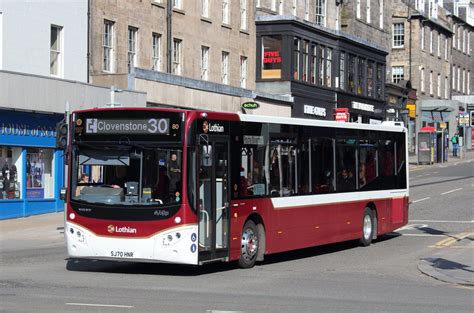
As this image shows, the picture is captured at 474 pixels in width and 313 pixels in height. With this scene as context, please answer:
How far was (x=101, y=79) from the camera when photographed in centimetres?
3359

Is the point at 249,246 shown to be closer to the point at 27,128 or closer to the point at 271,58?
the point at 27,128

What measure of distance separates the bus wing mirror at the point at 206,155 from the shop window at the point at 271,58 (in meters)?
32.5

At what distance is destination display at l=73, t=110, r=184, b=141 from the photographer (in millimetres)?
14969

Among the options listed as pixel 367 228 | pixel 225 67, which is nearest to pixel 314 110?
pixel 225 67

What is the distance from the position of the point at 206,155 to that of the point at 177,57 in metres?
24.7

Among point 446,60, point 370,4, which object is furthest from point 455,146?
point 370,4

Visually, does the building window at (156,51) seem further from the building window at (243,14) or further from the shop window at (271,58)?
the shop window at (271,58)

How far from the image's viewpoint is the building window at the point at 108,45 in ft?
113

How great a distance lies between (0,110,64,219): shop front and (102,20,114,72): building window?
3.90 meters

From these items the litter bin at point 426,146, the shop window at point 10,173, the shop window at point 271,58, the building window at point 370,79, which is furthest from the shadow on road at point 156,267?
the litter bin at point 426,146

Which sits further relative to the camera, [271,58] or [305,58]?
[305,58]

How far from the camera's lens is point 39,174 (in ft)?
101

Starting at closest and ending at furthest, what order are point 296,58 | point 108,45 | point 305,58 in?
point 108,45 < point 296,58 < point 305,58

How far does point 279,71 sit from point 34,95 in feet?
66.8
